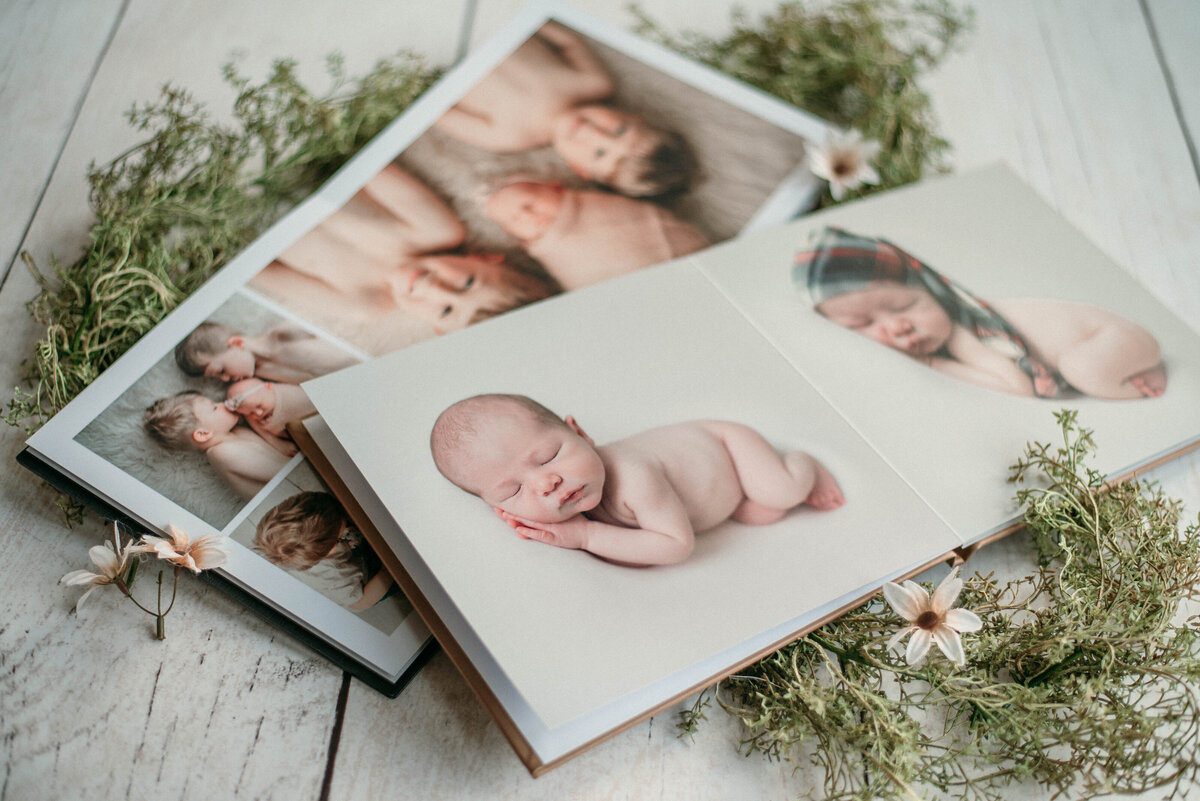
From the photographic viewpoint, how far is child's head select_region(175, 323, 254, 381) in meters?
0.61

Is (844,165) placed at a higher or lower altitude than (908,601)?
higher

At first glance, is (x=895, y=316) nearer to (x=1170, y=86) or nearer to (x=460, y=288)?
(x=460, y=288)

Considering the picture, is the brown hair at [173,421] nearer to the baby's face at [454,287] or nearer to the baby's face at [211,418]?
the baby's face at [211,418]

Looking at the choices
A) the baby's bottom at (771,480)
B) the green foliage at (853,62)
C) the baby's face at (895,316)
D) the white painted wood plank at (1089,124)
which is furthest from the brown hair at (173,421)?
the white painted wood plank at (1089,124)

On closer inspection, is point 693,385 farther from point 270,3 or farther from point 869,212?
point 270,3

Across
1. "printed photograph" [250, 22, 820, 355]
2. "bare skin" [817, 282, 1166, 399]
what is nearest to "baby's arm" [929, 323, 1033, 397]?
"bare skin" [817, 282, 1166, 399]

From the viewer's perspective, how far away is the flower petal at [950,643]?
1.66ft

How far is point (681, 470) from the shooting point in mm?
561

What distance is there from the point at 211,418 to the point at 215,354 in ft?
0.18

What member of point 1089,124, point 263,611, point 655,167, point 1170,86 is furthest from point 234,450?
point 1170,86

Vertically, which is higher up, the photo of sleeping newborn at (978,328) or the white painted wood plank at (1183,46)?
the white painted wood plank at (1183,46)

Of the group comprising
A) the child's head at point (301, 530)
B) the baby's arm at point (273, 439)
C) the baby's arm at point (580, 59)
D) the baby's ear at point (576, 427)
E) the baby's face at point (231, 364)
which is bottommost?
the child's head at point (301, 530)

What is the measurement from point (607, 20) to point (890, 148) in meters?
0.33

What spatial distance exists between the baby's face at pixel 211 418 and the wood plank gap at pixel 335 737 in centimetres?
19
